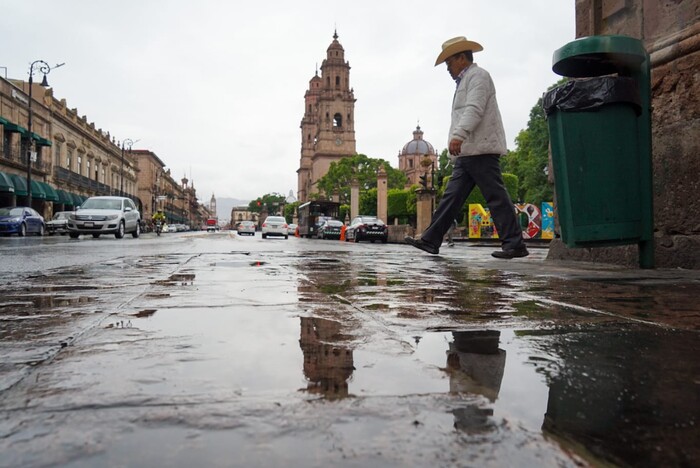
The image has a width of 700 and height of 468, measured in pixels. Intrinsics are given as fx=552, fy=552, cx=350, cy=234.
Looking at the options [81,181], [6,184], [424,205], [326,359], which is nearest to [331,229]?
[424,205]

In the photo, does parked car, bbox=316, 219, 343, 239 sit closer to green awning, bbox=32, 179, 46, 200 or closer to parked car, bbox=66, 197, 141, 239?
parked car, bbox=66, 197, 141, 239

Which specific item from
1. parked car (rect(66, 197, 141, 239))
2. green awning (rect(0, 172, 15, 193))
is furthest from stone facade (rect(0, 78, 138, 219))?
Answer: parked car (rect(66, 197, 141, 239))

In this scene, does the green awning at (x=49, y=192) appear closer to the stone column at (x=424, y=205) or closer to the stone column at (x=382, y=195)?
the stone column at (x=382, y=195)

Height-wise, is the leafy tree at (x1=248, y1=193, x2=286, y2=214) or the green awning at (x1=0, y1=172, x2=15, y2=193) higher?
the leafy tree at (x1=248, y1=193, x2=286, y2=214)

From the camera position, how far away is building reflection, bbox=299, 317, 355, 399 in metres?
1.18

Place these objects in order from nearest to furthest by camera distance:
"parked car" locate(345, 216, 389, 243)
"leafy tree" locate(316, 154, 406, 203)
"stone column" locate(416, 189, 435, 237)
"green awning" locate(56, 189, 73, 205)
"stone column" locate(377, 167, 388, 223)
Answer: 1. "parked car" locate(345, 216, 389, 243)
2. "stone column" locate(416, 189, 435, 237)
3. "stone column" locate(377, 167, 388, 223)
4. "green awning" locate(56, 189, 73, 205)
5. "leafy tree" locate(316, 154, 406, 203)

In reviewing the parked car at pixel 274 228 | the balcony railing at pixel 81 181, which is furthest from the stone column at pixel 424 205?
the balcony railing at pixel 81 181

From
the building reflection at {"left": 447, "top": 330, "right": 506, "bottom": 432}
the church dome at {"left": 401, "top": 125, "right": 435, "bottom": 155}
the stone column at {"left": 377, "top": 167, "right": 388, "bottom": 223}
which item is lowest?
the building reflection at {"left": 447, "top": 330, "right": 506, "bottom": 432}

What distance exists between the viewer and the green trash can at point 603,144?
4.19 m

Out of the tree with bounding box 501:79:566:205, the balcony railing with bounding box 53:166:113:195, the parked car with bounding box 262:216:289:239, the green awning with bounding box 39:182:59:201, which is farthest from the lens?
the tree with bounding box 501:79:566:205

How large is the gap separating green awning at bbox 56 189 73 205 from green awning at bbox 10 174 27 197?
6170mm

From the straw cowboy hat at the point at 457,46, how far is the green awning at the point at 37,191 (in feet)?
124

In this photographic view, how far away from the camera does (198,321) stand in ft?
6.77

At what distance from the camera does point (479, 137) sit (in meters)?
5.30
